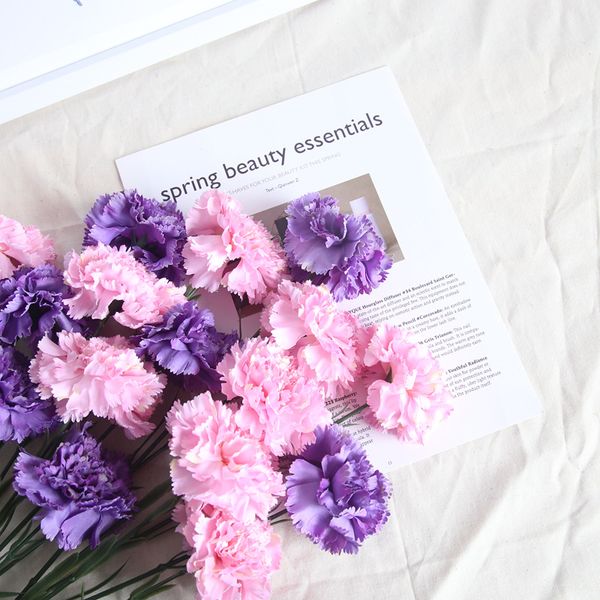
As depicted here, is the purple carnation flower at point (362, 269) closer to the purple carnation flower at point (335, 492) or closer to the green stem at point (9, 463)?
the purple carnation flower at point (335, 492)

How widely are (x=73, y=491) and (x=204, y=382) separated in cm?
11

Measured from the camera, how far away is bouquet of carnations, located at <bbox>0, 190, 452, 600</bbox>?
39 centimetres

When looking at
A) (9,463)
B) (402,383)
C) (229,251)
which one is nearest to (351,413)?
(402,383)

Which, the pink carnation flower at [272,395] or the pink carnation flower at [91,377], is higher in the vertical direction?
the pink carnation flower at [91,377]

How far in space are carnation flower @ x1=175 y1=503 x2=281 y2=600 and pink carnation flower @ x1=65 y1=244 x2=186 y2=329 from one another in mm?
125

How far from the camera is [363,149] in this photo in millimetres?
583

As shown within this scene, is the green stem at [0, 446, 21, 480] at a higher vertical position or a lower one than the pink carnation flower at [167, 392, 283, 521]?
higher

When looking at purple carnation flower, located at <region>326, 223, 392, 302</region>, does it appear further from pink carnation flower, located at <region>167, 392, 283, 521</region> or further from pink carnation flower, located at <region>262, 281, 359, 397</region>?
pink carnation flower, located at <region>167, 392, 283, 521</region>

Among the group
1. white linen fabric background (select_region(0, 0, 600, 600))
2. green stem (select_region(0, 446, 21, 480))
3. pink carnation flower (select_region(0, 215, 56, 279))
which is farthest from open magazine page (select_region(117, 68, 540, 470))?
green stem (select_region(0, 446, 21, 480))

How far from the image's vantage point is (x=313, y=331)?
420mm

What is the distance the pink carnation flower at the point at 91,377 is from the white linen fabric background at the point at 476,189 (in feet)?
0.53

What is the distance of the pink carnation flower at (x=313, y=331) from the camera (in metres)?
0.42

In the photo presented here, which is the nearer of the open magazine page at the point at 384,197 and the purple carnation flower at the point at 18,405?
the purple carnation flower at the point at 18,405

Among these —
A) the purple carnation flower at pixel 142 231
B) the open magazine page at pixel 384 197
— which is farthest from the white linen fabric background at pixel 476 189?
the purple carnation flower at pixel 142 231
